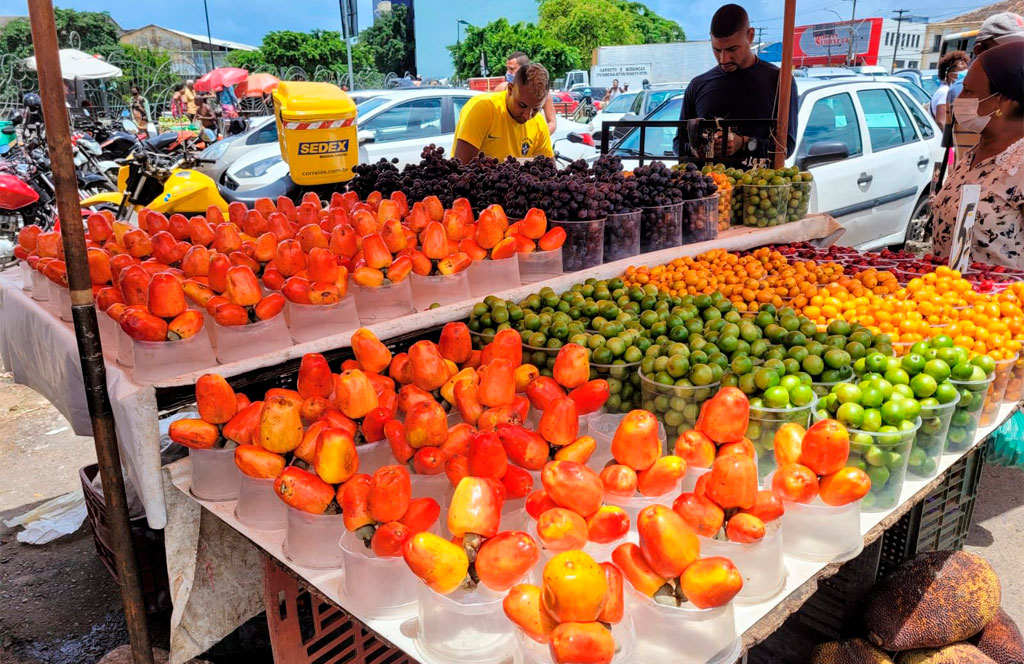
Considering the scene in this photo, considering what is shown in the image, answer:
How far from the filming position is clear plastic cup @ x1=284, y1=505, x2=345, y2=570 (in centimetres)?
148

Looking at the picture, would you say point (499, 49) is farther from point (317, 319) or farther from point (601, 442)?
point (601, 442)

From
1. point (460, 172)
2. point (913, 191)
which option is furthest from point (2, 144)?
point (913, 191)

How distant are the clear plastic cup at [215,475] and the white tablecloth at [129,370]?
0.43ft

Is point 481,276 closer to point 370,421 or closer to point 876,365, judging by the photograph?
point 370,421

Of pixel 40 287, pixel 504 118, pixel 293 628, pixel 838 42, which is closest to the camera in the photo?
pixel 293 628

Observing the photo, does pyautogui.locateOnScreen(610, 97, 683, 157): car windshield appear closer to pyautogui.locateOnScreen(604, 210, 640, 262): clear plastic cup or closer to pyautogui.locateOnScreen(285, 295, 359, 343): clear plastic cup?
pyautogui.locateOnScreen(604, 210, 640, 262): clear plastic cup

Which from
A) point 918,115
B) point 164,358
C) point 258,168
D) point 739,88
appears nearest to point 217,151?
point 258,168

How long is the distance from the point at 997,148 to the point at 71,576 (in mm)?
4878

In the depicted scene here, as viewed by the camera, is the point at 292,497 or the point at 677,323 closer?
the point at 292,497

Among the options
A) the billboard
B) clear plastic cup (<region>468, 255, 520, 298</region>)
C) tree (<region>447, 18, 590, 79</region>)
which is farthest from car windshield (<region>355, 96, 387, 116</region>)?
the billboard

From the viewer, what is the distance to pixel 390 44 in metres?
43.8

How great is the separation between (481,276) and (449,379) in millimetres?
784

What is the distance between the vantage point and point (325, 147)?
4.46 metres

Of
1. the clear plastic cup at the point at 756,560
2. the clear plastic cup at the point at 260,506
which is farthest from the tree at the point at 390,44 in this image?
the clear plastic cup at the point at 756,560
